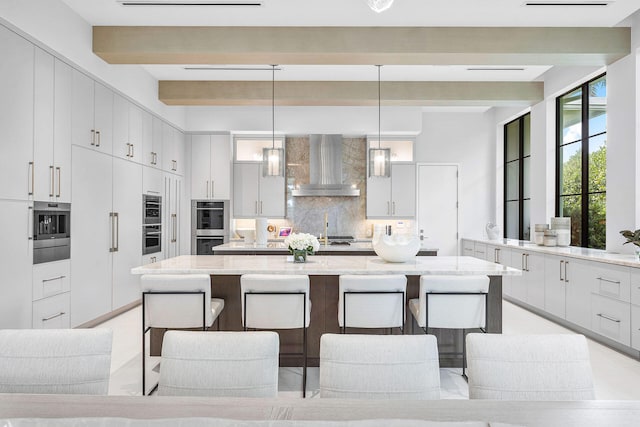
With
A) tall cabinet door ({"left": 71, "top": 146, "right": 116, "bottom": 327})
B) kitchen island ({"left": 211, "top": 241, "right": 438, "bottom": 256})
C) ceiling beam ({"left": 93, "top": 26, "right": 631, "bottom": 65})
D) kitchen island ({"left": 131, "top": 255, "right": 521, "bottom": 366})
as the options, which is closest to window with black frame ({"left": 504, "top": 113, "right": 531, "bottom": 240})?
kitchen island ({"left": 211, "top": 241, "right": 438, "bottom": 256})

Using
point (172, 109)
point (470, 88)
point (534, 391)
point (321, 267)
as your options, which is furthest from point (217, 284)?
point (470, 88)

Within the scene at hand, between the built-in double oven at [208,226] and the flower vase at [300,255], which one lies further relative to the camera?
the built-in double oven at [208,226]

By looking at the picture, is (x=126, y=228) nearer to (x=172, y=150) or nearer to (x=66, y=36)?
(x=172, y=150)

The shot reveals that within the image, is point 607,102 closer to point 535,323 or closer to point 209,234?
point 535,323

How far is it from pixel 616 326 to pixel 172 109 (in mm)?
6210

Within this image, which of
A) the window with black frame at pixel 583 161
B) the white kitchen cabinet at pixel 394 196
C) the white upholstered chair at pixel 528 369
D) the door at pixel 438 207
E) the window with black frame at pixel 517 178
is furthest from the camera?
the door at pixel 438 207

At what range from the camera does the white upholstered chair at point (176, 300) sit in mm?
2865

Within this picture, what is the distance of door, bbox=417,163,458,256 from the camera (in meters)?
7.73

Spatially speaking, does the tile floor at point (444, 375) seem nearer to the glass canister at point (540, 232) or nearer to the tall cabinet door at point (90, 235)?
the tall cabinet door at point (90, 235)

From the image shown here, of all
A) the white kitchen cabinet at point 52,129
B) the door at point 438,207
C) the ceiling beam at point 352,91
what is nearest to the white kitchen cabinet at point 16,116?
the white kitchen cabinet at point 52,129

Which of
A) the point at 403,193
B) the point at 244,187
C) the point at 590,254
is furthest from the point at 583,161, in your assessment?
the point at 244,187

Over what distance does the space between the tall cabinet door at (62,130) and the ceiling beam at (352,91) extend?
2243 millimetres

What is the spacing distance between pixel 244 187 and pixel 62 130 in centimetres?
348

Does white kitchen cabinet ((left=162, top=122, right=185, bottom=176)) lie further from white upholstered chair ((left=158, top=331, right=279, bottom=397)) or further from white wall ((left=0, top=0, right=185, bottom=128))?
white upholstered chair ((left=158, top=331, right=279, bottom=397))
